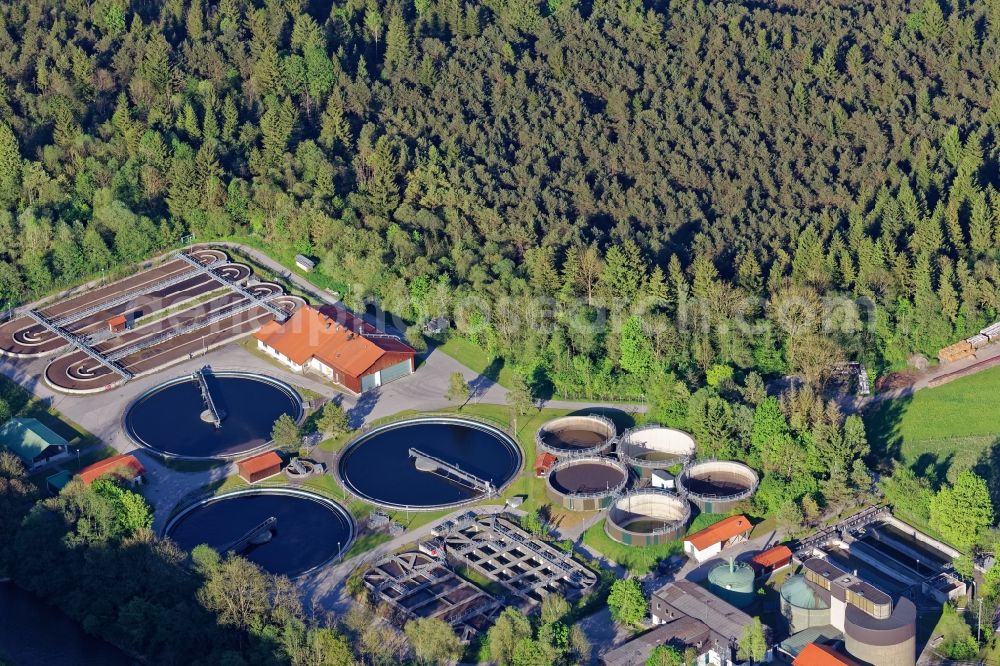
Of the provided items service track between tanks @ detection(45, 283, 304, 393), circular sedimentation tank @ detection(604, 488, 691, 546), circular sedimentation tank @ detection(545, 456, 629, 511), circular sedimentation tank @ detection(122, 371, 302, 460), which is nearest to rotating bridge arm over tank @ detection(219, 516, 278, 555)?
circular sedimentation tank @ detection(122, 371, 302, 460)

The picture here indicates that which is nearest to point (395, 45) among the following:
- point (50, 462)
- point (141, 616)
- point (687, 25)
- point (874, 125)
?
point (687, 25)

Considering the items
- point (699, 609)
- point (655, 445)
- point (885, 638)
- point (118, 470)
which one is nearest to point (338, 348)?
point (118, 470)

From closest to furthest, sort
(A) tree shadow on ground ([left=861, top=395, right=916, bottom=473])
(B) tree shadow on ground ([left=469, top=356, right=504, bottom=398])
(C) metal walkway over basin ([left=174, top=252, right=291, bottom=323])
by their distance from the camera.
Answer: (A) tree shadow on ground ([left=861, top=395, right=916, bottom=473])
(B) tree shadow on ground ([left=469, top=356, right=504, bottom=398])
(C) metal walkway over basin ([left=174, top=252, right=291, bottom=323])

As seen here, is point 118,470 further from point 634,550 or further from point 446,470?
point 634,550

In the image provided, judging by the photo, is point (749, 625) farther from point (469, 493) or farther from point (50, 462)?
point (50, 462)

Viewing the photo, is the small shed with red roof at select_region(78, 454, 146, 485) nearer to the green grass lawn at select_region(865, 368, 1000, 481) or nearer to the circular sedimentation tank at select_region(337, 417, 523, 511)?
the circular sedimentation tank at select_region(337, 417, 523, 511)

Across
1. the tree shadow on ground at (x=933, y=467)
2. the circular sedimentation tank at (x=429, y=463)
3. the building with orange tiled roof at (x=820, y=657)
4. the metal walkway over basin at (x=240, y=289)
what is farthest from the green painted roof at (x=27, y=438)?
the tree shadow on ground at (x=933, y=467)

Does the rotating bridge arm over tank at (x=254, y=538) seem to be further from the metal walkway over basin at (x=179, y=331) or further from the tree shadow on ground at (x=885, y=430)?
the tree shadow on ground at (x=885, y=430)
